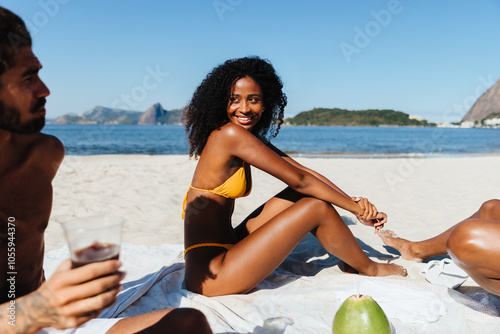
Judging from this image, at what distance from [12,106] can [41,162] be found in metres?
0.41

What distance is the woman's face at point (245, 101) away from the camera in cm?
309

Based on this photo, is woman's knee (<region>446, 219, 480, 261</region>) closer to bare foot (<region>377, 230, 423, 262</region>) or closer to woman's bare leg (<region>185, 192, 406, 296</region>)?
woman's bare leg (<region>185, 192, 406, 296</region>)

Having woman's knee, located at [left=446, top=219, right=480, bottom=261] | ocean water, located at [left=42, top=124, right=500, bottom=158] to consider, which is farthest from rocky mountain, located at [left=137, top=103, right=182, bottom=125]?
woman's knee, located at [left=446, top=219, right=480, bottom=261]

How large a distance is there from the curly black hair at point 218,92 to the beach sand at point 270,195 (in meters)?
1.51

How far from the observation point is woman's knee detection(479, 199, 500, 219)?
8.52 ft

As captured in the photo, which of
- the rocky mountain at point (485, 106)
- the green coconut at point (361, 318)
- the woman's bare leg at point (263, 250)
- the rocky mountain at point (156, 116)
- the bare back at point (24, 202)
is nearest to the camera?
the bare back at point (24, 202)

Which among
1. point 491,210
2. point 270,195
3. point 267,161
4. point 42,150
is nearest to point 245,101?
point 267,161

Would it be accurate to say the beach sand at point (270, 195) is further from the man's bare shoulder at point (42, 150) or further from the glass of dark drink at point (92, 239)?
the glass of dark drink at point (92, 239)

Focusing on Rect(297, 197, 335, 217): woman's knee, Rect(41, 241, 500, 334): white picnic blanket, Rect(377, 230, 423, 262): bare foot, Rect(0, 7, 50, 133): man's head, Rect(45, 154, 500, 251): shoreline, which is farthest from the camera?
Rect(45, 154, 500, 251): shoreline

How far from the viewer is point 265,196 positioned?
6.52 metres

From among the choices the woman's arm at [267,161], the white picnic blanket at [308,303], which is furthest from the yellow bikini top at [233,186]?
the white picnic blanket at [308,303]

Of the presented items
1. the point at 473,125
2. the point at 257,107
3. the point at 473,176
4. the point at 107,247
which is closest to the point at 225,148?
the point at 257,107

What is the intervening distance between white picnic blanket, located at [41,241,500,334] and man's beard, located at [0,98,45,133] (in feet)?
4.89

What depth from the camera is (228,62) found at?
3236 mm
